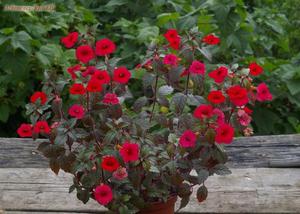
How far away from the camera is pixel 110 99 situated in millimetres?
1810

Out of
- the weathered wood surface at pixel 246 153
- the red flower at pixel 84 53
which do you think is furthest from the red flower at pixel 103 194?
the weathered wood surface at pixel 246 153

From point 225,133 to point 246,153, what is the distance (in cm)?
86

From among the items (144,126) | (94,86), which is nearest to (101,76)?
(94,86)

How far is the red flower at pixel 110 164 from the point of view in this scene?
174cm

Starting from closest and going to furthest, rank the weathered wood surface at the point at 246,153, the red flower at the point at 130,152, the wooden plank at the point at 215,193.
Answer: the red flower at the point at 130,152 → the wooden plank at the point at 215,193 → the weathered wood surface at the point at 246,153

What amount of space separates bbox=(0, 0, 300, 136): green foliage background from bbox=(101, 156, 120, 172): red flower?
5.85 ft

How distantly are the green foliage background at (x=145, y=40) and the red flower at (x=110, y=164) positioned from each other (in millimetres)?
1782

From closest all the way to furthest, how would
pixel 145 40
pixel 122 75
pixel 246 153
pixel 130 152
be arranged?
pixel 130 152
pixel 122 75
pixel 246 153
pixel 145 40

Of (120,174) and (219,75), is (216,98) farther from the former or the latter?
(120,174)

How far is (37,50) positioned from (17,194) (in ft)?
4.69

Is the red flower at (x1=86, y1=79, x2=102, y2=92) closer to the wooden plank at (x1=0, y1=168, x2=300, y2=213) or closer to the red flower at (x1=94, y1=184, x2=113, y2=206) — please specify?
the red flower at (x1=94, y1=184, x2=113, y2=206)

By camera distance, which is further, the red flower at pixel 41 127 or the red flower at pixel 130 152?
the red flower at pixel 41 127

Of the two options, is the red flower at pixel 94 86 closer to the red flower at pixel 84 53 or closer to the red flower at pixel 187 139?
the red flower at pixel 84 53

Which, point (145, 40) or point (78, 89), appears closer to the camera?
point (78, 89)
